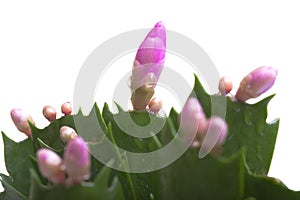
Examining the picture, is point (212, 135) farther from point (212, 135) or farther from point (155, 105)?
point (155, 105)

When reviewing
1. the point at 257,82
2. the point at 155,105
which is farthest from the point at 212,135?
the point at 155,105

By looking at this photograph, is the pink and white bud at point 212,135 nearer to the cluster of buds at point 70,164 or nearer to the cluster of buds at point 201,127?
the cluster of buds at point 201,127

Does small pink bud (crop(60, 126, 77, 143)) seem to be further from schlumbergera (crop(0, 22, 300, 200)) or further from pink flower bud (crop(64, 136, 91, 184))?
pink flower bud (crop(64, 136, 91, 184))

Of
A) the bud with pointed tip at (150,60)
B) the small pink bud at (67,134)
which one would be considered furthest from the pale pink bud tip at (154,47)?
the small pink bud at (67,134)

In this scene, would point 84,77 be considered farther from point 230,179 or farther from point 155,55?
point 230,179

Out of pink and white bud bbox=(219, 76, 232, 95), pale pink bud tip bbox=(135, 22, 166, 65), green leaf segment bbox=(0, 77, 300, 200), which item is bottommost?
green leaf segment bbox=(0, 77, 300, 200)

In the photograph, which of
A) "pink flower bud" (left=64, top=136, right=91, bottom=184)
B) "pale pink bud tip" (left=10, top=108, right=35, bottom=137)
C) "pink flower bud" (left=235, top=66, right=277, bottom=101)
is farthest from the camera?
"pale pink bud tip" (left=10, top=108, right=35, bottom=137)

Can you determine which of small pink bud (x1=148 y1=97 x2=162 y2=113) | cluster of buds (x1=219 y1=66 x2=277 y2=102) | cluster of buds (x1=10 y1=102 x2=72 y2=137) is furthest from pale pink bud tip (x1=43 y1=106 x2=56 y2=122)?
cluster of buds (x1=219 y1=66 x2=277 y2=102)
